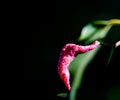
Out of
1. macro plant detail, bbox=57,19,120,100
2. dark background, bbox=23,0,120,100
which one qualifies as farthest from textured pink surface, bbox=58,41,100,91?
dark background, bbox=23,0,120,100

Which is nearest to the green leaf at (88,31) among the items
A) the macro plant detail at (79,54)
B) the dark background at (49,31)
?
the macro plant detail at (79,54)

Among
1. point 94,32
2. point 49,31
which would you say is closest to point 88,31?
point 94,32

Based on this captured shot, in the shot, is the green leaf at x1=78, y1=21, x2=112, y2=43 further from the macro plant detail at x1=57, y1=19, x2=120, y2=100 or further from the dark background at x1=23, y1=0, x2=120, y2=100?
the dark background at x1=23, y1=0, x2=120, y2=100

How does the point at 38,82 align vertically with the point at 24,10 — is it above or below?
below

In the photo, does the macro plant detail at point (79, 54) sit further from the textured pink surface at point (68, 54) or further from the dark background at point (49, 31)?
the dark background at point (49, 31)

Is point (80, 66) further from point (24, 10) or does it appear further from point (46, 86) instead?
point (24, 10)

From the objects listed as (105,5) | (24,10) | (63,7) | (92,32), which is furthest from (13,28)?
(92,32)
